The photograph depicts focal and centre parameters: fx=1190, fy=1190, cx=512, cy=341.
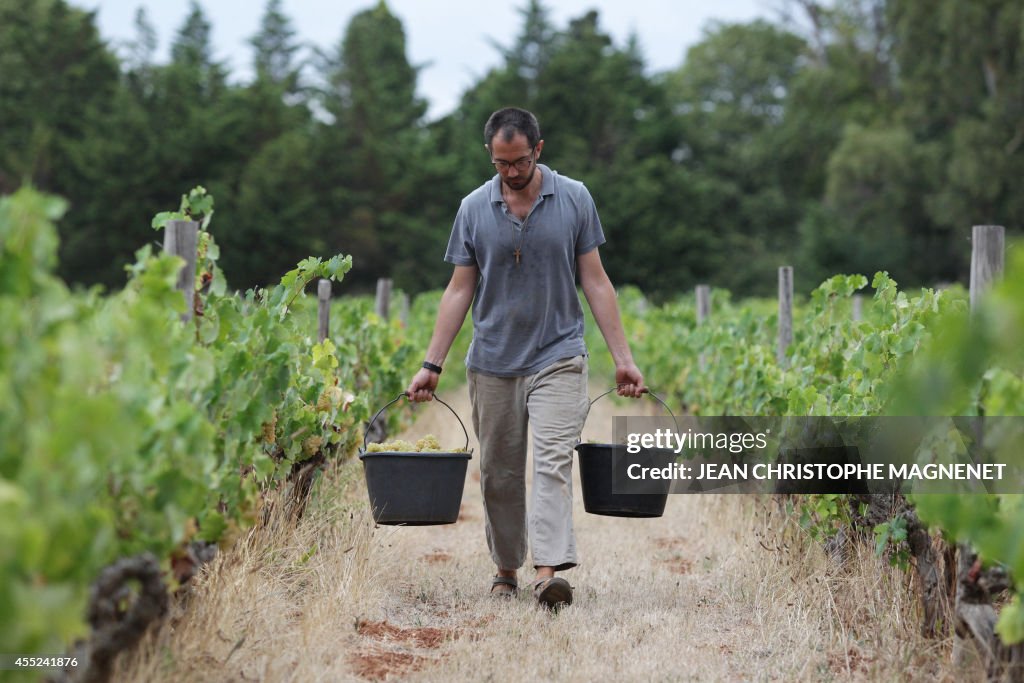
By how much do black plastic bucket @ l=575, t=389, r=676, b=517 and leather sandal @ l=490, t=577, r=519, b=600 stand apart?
1.74 feet

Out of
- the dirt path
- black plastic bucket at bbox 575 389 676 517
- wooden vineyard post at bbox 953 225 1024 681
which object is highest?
black plastic bucket at bbox 575 389 676 517

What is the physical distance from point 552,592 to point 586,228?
1437 mm

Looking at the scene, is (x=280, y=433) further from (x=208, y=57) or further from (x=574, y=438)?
(x=208, y=57)

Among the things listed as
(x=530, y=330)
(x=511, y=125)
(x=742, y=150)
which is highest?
(x=742, y=150)

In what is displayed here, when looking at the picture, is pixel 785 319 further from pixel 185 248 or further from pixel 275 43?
pixel 275 43

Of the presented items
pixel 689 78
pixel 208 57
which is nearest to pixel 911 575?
pixel 208 57

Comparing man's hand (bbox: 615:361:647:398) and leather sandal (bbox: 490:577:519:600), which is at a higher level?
man's hand (bbox: 615:361:647:398)

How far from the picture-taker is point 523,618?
14.6 feet

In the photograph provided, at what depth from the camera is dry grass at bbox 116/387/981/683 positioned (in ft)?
12.1

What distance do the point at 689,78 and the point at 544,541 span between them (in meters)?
44.0

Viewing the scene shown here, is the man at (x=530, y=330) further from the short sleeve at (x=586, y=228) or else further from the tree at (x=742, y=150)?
the tree at (x=742, y=150)

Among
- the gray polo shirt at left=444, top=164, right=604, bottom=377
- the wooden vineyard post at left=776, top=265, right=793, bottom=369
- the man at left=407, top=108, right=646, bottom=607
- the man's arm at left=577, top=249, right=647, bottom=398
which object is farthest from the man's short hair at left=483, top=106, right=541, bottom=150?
the wooden vineyard post at left=776, top=265, right=793, bottom=369

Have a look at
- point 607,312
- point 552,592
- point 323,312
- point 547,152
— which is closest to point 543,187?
point 607,312

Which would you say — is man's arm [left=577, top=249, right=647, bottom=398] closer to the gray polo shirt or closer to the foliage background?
the gray polo shirt
